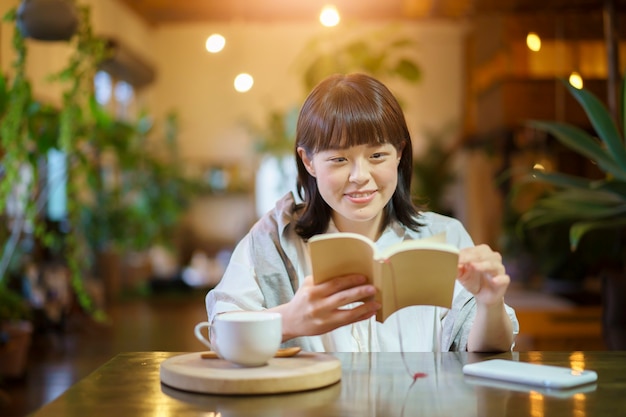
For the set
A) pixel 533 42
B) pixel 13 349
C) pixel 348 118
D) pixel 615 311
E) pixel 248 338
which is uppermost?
pixel 533 42

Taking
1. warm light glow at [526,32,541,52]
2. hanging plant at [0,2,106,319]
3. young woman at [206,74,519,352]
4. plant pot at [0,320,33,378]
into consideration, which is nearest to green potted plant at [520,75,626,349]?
young woman at [206,74,519,352]

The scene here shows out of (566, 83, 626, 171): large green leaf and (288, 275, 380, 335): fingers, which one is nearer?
(288, 275, 380, 335): fingers

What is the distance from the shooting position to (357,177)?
1.67 metres

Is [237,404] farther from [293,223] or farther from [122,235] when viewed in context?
[122,235]

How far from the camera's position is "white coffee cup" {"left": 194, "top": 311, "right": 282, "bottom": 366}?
4.19ft

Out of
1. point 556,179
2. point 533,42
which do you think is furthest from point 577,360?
point 533,42

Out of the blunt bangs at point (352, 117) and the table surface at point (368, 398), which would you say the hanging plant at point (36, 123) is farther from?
the table surface at point (368, 398)

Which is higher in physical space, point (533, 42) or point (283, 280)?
point (533, 42)

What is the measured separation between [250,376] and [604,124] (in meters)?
1.94

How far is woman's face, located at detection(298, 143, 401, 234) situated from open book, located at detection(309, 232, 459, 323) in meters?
0.30

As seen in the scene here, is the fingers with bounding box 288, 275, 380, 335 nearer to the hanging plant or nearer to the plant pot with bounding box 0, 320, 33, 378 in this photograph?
the hanging plant

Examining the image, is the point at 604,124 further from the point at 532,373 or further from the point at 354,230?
the point at 532,373

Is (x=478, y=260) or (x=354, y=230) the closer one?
(x=478, y=260)

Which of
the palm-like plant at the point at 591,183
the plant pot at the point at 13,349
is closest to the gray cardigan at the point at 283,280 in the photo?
the palm-like plant at the point at 591,183
